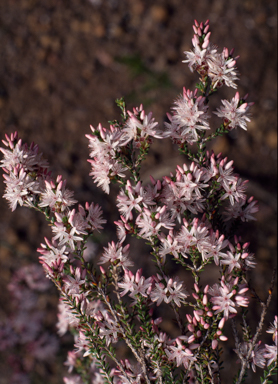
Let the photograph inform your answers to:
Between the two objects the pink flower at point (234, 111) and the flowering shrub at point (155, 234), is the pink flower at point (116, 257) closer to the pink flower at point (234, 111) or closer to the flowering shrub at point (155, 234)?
the flowering shrub at point (155, 234)

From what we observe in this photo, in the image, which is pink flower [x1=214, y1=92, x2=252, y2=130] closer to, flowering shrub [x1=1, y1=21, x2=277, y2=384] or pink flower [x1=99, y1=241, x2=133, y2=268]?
flowering shrub [x1=1, y1=21, x2=277, y2=384]

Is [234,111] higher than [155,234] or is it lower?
higher

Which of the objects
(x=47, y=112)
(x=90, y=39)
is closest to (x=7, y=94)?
(x=47, y=112)

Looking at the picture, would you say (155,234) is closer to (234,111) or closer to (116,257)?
(116,257)

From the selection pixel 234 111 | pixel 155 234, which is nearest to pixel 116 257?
pixel 155 234

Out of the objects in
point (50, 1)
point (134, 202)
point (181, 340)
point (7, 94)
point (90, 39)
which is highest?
point (50, 1)

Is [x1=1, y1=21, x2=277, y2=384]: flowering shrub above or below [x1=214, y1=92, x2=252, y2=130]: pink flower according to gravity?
below

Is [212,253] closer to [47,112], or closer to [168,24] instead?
[47,112]

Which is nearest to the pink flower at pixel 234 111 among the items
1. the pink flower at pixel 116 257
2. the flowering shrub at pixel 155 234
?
the flowering shrub at pixel 155 234

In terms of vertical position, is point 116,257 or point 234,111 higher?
point 234,111

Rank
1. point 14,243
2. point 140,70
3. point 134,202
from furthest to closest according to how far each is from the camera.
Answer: point 140,70
point 14,243
point 134,202

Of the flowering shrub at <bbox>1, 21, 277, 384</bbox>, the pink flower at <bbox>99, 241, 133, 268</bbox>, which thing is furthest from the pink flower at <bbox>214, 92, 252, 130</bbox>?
the pink flower at <bbox>99, 241, 133, 268</bbox>
